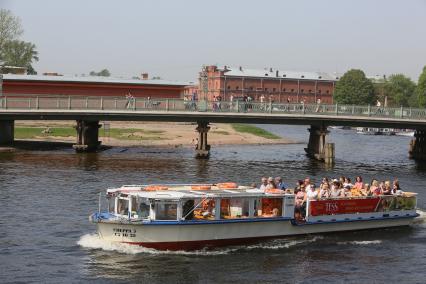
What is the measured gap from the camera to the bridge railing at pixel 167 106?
68.1 metres

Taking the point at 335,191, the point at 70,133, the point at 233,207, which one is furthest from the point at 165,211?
the point at 70,133

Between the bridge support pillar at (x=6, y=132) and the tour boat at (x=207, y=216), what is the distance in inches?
1859

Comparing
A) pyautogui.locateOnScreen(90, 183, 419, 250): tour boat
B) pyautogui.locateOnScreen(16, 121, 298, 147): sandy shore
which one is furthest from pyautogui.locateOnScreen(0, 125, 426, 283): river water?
pyautogui.locateOnScreen(16, 121, 298, 147): sandy shore

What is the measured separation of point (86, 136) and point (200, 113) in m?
13.2

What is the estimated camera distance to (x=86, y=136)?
239 ft

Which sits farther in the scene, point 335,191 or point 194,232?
point 335,191

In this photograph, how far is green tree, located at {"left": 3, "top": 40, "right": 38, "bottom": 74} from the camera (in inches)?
6471

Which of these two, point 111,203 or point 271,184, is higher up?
point 271,184

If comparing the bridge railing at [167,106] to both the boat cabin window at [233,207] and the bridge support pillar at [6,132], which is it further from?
the boat cabin window at [233,207]

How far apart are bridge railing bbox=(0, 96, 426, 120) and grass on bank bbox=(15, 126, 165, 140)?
1885 centimetres

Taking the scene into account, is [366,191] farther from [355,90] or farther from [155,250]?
[355,90]

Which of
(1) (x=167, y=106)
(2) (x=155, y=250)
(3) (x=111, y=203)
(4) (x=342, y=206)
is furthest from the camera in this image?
(1) (x=167, y=106)

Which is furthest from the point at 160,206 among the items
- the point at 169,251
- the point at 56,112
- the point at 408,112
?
the point at 408,112

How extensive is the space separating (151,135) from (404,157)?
33.9m
